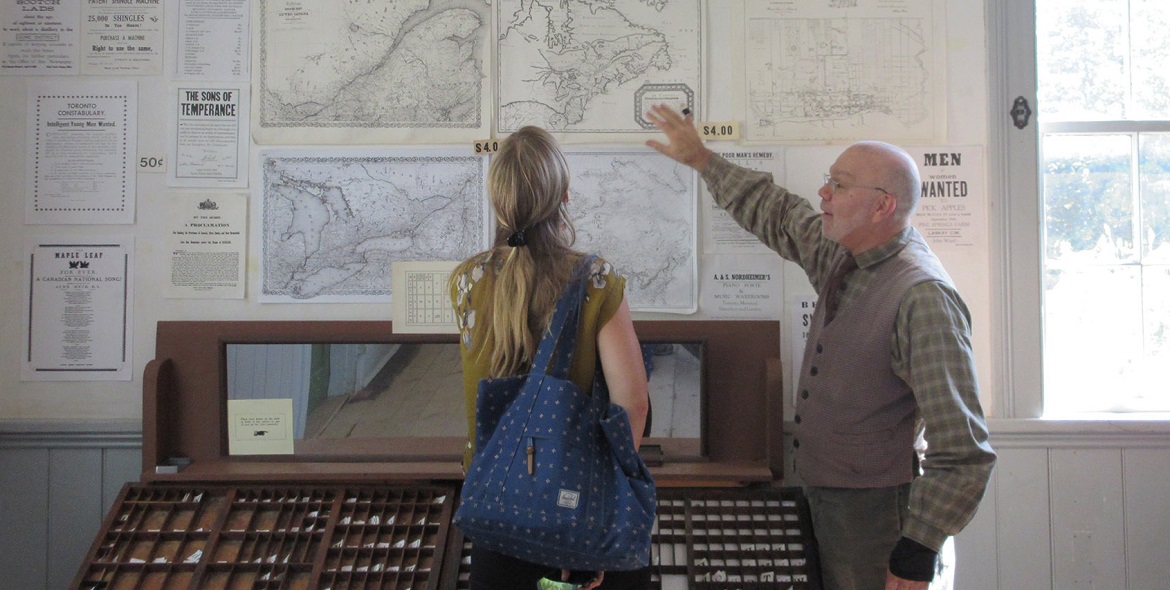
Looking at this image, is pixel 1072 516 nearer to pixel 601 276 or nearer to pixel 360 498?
pixel 601 276

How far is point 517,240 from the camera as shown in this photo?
1517mm

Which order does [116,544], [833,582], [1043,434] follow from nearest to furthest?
1. [833,582]
2. [116,544]
3. [1043,434]

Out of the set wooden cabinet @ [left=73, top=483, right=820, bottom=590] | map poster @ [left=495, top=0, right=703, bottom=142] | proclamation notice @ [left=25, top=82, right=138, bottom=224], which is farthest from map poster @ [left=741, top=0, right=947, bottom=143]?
proclamation notice @ [left=25, top=82, right=138, bottom=224]

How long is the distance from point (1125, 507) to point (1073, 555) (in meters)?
0.20

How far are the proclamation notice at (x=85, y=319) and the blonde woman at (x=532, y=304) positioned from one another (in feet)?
4.71

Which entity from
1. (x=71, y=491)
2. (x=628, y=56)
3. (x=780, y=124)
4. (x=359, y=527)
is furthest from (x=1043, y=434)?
(x=71, y=491)

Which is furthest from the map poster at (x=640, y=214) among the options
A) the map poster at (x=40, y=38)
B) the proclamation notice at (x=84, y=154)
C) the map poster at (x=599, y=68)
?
the map poster at (x=40, y=38)

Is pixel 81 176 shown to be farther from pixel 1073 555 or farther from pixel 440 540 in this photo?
pixel 1073 555

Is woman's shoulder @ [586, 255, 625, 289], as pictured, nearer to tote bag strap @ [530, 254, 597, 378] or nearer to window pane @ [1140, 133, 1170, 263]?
tote bag strap @ [530, 254, 597, 378]

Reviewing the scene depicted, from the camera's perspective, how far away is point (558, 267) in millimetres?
1532

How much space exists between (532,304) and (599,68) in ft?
3.85

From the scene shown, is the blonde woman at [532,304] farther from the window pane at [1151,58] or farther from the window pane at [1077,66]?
the window pane at [1151,58]

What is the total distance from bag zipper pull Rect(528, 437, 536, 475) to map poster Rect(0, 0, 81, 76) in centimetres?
197

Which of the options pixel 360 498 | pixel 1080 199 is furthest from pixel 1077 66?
pixel 360 498
